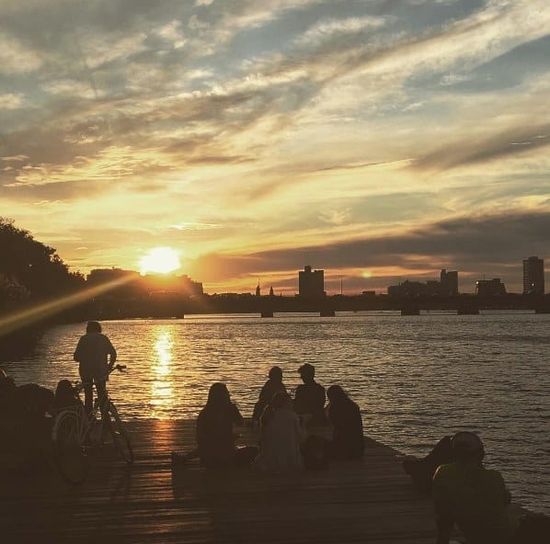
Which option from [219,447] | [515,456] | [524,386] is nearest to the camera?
A: [219,447]

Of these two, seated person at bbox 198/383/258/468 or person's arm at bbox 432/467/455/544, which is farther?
seated person at bbox 198/383/258/468

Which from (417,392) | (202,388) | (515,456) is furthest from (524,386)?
(515,456)

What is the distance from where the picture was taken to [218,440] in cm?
1647

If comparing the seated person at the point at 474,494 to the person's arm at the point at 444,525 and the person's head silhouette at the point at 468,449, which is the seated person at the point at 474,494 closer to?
the person's head silhouette at the point at 468,449

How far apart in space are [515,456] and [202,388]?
104 feet

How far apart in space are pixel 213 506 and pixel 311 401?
32.9 ft

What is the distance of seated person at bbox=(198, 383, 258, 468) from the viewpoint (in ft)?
53.7

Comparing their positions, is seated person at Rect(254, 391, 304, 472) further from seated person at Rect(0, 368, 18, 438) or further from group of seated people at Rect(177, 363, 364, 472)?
seated person at Rect(0, 368, 18, 438)

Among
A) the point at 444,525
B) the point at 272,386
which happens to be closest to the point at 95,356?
the point at 272,386

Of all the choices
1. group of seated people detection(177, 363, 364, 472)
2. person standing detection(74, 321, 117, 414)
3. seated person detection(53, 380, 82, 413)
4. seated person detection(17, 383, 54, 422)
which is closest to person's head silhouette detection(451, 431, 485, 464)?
group of seated people detection(177, 363, 364, 472)

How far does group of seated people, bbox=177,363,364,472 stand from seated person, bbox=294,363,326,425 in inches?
189

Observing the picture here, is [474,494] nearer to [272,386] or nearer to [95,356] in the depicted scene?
[95,356]

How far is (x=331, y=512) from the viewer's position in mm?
12641

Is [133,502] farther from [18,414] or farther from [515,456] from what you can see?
[515,456]
